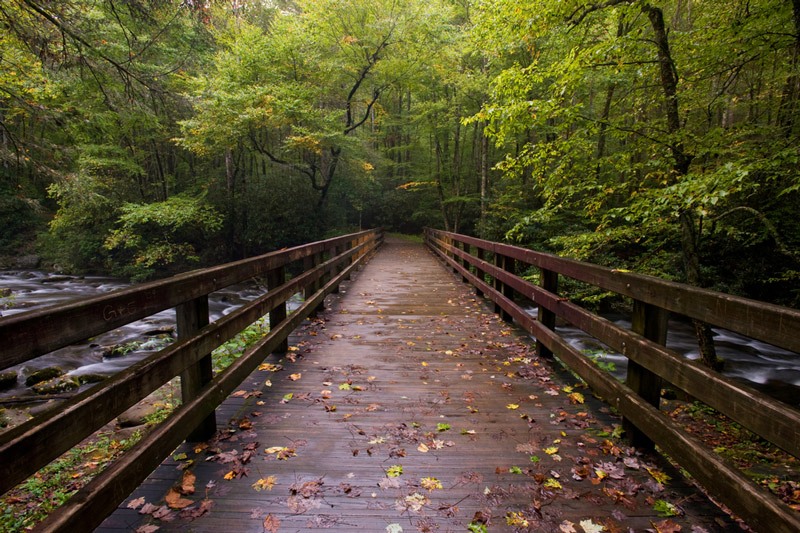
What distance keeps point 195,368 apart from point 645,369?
9.31 feet

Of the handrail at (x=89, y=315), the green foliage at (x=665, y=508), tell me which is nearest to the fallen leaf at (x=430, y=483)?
the green foliage at (x=665, y=508)

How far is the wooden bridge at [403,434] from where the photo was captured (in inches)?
60.9

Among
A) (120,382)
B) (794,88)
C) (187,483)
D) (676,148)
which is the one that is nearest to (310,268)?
(187,483)

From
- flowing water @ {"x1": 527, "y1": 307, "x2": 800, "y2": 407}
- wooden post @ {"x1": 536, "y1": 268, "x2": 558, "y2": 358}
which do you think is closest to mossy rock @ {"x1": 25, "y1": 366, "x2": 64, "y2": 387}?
wooden post @ {"x1": 536, "y1": 268, "x2": 558, "y2": 358}

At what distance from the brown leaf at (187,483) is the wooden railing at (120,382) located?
0.23 m

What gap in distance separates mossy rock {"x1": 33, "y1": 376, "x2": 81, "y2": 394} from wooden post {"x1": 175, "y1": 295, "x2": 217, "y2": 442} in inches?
201

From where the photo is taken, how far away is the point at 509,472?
7.51 feet

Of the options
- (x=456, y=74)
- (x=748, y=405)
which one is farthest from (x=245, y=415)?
(x=456, y=74)

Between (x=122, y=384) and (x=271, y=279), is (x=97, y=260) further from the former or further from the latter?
(x=122, y=384)

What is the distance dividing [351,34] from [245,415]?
18390mm

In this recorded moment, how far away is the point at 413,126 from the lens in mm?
27250

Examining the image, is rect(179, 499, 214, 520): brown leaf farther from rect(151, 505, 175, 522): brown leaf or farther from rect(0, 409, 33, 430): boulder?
rect(0, 409, 33, 430): boulder

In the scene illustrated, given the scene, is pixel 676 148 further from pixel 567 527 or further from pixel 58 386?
pixel 58 386

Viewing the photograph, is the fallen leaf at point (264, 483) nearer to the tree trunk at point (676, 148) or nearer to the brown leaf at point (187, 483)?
the brown leaf at point (187, 483)
